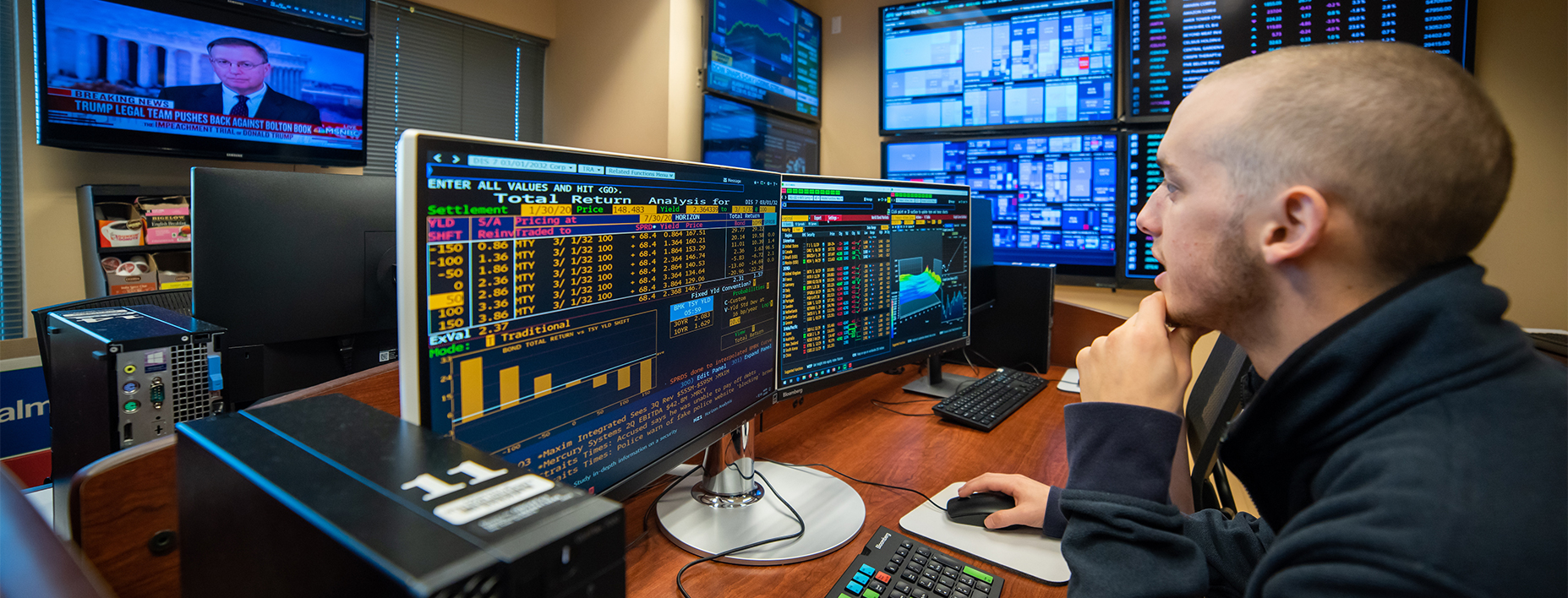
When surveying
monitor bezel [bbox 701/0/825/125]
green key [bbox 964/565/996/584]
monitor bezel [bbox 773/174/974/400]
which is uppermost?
monitor bezel [bbox 701/0/825/125]

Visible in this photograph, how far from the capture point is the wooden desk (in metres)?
0.88

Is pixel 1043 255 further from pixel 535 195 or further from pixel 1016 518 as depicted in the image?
pixel 535 195

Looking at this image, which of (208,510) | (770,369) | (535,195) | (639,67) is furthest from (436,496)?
(639,67)

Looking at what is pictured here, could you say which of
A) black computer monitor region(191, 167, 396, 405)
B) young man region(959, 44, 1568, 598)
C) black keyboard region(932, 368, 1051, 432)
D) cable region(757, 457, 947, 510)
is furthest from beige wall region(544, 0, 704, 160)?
young man region(959, 44, 1568, 598)

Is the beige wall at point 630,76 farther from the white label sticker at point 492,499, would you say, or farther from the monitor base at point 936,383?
the white label sticker at point 492,499

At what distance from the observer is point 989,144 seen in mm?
3170

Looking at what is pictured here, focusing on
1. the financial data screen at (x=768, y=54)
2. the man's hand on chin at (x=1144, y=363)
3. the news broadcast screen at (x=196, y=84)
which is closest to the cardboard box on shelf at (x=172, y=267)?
the news broadcast screen at (x=196, y=84)

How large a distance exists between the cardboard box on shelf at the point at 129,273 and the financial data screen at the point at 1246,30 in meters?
3.60

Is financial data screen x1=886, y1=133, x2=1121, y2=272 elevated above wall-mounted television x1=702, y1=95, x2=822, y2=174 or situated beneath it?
situated beneath

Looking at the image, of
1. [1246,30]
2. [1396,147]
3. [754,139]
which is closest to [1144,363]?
[1396,147]

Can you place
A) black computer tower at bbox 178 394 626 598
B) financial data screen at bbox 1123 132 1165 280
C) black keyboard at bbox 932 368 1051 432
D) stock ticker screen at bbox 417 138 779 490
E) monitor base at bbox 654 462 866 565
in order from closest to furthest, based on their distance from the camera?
black computer tower at bbox 178 394 626 598, stock ticker screen at bbox 417 138 779 490, monitor base at bbox 654 462 866 565, black keyboard at bbox 932 368 1051 432, financial data screen at bbox 1123 132 1165 280

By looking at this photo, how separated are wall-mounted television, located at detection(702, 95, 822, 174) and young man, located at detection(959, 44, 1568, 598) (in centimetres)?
233

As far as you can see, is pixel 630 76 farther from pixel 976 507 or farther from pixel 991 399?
pixel 976 507

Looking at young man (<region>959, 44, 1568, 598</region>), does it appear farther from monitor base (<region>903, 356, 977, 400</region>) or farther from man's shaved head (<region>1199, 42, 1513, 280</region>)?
monitor base (<region>903, 356, 977, 400</region>)
